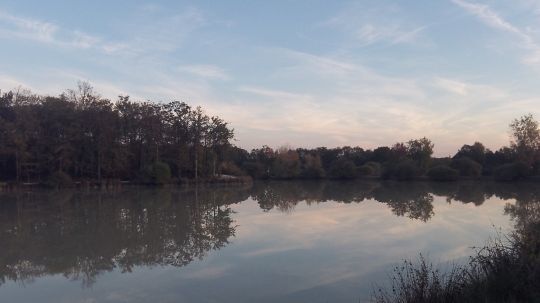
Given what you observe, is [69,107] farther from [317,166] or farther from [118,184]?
[317,166]

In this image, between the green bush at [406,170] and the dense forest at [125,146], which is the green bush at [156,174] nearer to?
the dense forest at [125,146]

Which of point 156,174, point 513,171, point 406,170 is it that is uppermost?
point 156,174

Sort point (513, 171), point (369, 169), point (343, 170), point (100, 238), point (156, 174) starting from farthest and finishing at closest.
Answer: point (369, 169) < point (343, 170) < point (513, 171) < point (156, 174) < point (100, 238)

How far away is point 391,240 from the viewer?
36.4ft

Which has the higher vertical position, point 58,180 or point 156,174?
point 156,174

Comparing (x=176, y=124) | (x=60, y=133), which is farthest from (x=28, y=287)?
(x=176, y=124)

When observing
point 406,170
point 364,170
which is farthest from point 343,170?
point 406,170

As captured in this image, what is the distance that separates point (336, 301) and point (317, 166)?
47.1m

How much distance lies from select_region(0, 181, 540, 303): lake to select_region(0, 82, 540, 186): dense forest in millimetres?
19005

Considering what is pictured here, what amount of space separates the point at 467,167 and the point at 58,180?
1568 inches

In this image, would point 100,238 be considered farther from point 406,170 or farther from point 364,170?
point 364,170

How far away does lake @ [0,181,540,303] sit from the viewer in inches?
272

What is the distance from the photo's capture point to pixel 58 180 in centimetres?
3303

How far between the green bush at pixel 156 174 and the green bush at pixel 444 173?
27.8 m
